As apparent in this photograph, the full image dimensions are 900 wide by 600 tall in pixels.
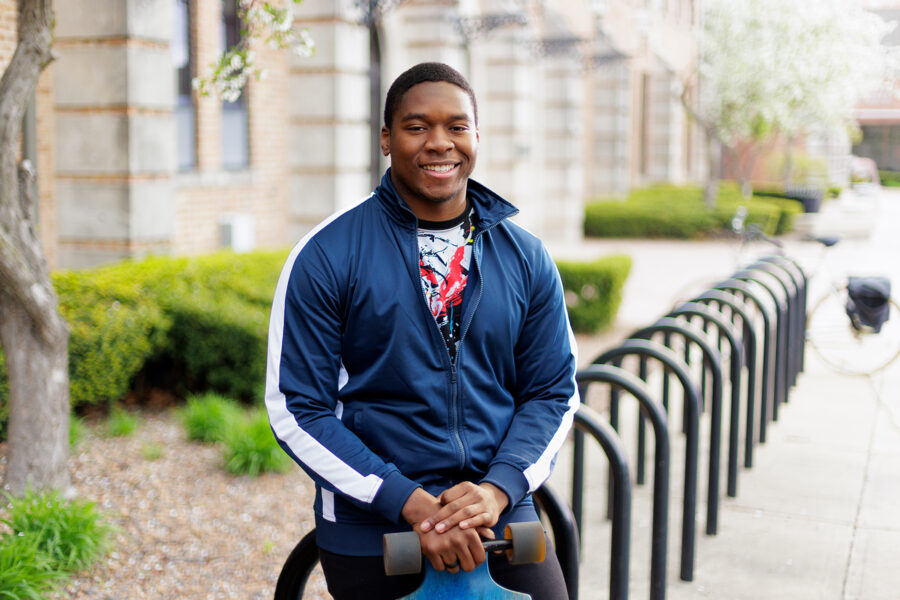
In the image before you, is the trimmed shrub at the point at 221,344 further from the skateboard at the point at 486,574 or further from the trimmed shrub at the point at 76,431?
the skateboard at the point at 486,574

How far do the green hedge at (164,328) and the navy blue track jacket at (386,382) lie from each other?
3256 millimetres

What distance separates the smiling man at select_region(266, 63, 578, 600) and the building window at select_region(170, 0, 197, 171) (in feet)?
24.5

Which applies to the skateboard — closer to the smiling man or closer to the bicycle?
the smiling man

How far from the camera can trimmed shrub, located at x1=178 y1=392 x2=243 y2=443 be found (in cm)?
542

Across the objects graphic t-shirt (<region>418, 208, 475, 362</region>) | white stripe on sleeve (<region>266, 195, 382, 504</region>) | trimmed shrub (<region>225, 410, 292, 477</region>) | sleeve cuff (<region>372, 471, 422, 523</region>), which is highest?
graphic t-shirt (<region>418, 208, 475, 362</region>)

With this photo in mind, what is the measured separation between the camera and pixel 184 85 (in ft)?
30.7

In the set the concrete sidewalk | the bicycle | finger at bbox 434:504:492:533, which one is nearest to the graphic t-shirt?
finger at bbox 434:504:492:533

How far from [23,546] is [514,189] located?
13.5 metres

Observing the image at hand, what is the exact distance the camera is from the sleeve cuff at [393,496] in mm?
2104

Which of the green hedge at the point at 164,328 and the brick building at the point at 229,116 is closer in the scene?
the green hedge at the point at 164,328

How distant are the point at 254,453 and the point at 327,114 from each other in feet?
20.5

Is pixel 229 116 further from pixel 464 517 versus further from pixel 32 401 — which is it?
pixel 464 517

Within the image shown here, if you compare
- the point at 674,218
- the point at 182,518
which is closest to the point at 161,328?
the point at 182,518

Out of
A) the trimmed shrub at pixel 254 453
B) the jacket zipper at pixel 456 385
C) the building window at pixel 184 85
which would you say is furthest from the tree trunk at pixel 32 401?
the building window at pixel 184 85
